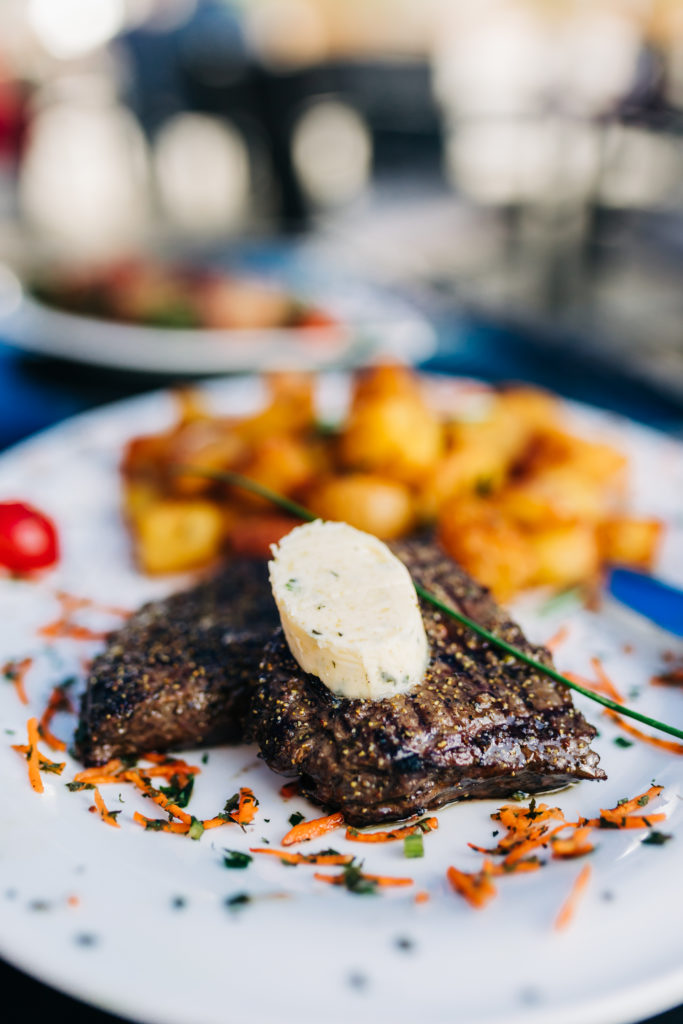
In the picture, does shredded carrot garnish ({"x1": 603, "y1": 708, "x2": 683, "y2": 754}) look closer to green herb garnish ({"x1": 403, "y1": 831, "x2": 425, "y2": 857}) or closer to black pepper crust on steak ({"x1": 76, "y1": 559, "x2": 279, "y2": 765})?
green herb garnish ({"x1": 403, "y1": 831, "x2": 425, "y2": 857})

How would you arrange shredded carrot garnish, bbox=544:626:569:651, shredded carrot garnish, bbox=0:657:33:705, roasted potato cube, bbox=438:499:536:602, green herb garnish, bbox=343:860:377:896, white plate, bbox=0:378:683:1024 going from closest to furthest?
1. white plate, bbox=0:378:683:1024
2. green herb garnish, bbox=343:860:377:896
3. shredded carrot garnish, bbox=0:657:33:705
4. shredded carrot garnish, bbox=544:626:569:651
5. roasted potato cube, bbox=438:499:536:602

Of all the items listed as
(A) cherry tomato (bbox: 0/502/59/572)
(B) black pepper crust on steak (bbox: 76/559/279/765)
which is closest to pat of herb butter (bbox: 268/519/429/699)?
(B) black pepper crust on steak (bbox: 76/559/279/765)

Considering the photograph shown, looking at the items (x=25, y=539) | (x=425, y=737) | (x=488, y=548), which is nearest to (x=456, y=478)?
(x=488, y=548)

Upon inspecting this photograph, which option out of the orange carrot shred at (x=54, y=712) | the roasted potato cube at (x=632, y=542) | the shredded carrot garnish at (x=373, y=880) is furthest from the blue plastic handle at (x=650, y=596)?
the orange carrot shred at (x=54, y=712)

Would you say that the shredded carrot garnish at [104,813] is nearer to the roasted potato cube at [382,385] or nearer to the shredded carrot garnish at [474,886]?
the shredded carrot garnish at [474,886]

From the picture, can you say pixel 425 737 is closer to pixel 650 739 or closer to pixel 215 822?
pixel 215 822
